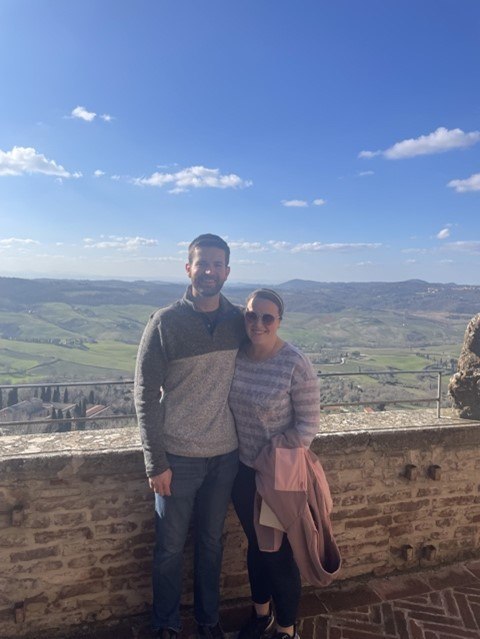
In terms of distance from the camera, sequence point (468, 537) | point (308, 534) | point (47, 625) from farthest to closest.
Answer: point (468, 537)
point (47, 625)
point (308, 534)

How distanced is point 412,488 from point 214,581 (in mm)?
1966

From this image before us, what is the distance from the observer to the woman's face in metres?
2.57

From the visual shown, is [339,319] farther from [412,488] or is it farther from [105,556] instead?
[105,556]

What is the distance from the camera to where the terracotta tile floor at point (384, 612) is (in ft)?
10.1

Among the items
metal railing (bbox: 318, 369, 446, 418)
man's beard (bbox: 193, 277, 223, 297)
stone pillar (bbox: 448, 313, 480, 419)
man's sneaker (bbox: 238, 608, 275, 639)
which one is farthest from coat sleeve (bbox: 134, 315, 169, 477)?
stone pillar (bbox: 448, 313, 480, 419)

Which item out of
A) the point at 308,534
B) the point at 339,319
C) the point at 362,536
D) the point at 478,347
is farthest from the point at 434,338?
the point at 308,534


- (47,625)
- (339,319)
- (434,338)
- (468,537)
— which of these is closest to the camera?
(47,625)

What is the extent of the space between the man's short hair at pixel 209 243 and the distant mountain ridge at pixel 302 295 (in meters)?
7.57

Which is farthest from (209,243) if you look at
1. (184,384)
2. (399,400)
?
(399,400)

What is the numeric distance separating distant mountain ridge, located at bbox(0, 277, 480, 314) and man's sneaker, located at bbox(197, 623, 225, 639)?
7.82m

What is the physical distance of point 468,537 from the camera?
159 inches

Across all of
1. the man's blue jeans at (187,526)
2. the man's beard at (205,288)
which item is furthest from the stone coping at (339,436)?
the man's beard at (205,288)

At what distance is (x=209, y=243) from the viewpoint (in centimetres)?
261

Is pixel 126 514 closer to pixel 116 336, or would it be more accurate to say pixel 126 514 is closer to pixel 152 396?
pixel 152 396
